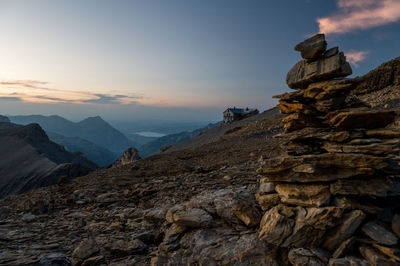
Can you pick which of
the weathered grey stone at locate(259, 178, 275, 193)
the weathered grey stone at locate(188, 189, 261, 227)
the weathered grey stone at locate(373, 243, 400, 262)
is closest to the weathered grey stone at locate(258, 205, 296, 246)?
the weathered grey stone at locate(188, 189, 261, 227)

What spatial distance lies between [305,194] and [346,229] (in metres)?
1.46

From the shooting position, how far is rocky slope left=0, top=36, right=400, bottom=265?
629 cm

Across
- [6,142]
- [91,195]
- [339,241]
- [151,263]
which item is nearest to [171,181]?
[91,195]

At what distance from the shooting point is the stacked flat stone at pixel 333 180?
604 cm

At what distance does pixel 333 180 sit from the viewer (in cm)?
698

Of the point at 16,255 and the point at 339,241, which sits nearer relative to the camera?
the point at 339,241

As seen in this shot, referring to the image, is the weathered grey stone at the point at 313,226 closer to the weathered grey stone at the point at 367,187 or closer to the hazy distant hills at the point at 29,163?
the weathered grey stone at the point at 367,187

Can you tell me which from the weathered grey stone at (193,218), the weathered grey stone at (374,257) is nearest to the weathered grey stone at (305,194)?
the weathered grey stone at (374,257)

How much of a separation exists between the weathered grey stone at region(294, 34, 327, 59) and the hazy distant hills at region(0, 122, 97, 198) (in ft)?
170

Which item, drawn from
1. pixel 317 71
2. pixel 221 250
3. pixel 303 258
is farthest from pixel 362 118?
pixel 221 250

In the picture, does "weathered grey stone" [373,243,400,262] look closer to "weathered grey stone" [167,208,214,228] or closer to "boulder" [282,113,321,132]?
"boulder" [282,113,321,132]

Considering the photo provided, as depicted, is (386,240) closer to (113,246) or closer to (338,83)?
(338,83)

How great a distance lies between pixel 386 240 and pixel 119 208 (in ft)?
43.0

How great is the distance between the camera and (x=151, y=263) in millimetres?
7559
